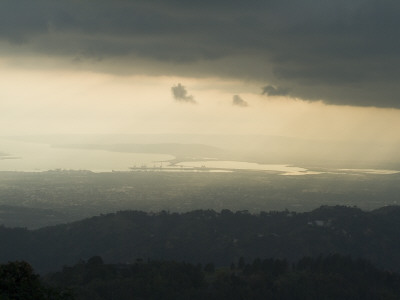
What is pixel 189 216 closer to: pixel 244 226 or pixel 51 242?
pixel 244 226

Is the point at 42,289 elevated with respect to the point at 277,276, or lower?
elevated

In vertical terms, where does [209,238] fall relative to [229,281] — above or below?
above

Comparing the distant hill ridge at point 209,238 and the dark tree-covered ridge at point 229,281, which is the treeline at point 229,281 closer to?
the dark tree-covered ridge at point 229,281

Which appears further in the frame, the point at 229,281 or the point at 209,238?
the point at 209,238

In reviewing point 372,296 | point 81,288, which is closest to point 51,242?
point 81,288

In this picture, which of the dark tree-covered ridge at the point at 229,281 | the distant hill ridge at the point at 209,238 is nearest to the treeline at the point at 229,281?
the dark tree-covered ridge at the point at 229,281

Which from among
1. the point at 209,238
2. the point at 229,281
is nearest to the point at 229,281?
the point at 229,281

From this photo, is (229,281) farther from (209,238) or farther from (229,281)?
(209,238)
